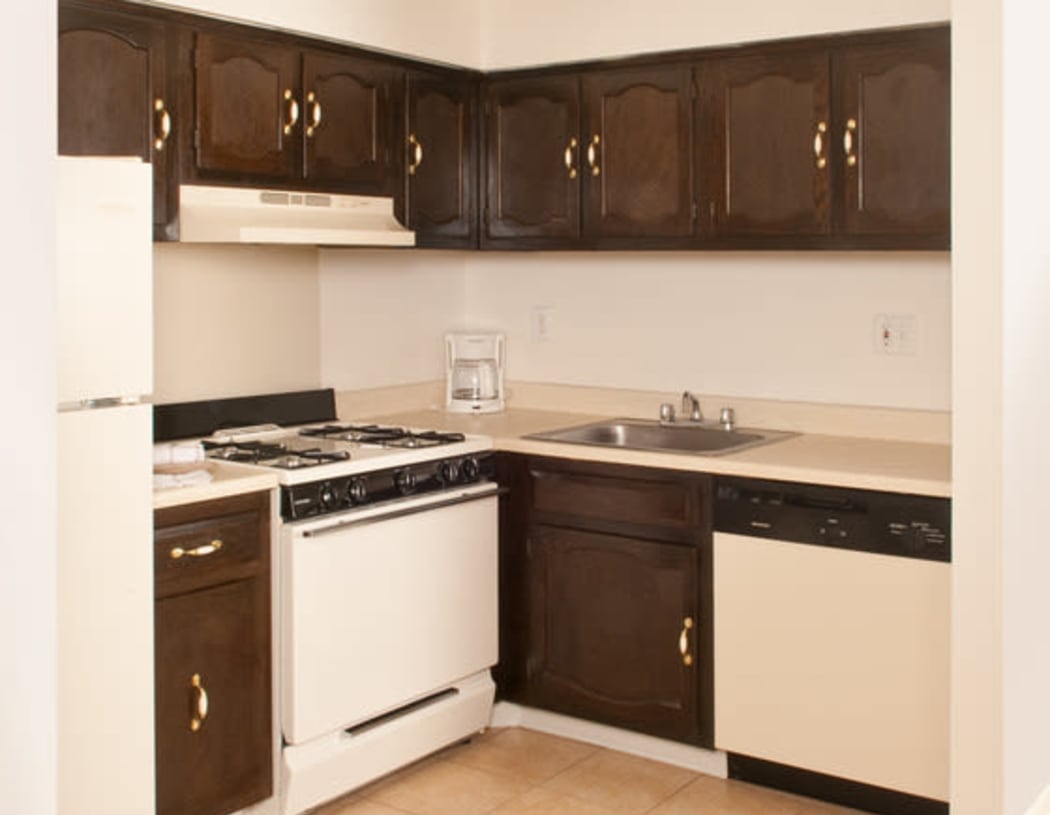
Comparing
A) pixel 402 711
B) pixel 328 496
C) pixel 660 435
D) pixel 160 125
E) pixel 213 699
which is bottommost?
pixel 402 711

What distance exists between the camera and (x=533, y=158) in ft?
14.1

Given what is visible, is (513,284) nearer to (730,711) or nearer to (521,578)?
(521,578)

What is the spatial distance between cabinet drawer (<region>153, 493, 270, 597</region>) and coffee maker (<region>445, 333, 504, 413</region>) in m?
1.37

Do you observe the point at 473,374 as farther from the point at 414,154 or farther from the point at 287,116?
the point at 287,116

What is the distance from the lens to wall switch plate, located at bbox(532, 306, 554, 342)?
15.3ft

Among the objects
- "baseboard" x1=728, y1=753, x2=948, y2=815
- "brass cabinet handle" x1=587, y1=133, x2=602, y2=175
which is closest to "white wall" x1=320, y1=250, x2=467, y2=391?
"brass cabinet handle" x1=587, y1=133, x2=602, y2=175

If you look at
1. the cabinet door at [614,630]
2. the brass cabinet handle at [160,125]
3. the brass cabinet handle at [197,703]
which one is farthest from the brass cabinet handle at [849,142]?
the brass cabinet handle at [197,703]

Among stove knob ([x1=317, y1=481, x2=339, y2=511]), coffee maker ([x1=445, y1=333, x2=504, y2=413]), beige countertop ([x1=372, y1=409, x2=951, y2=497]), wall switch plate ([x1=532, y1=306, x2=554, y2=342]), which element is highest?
wall switch plate ([x1=532, y1=306, x2=554, y2=342])

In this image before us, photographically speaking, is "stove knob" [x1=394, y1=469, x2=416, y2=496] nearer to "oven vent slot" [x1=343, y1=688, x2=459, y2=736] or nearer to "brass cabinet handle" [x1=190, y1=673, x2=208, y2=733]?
"oven vent slot" [x1=343, y1=688, x2=459, y2=736]

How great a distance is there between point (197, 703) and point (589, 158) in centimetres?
202

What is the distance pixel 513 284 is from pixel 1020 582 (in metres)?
2.41

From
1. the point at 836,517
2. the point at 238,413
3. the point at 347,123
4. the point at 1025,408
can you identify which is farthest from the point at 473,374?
the point at 1025,408

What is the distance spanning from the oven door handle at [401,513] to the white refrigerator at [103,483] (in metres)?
0.63

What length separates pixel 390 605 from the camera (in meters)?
3.62
